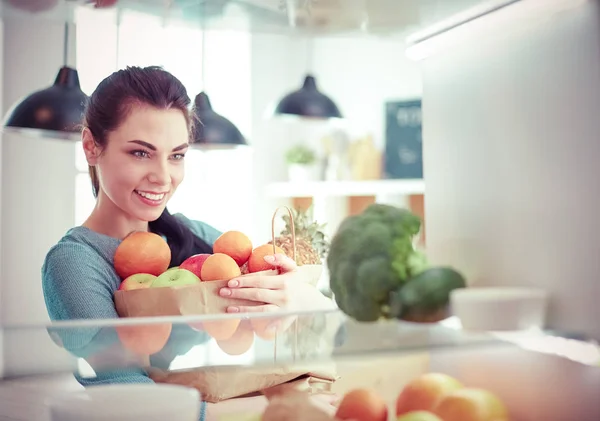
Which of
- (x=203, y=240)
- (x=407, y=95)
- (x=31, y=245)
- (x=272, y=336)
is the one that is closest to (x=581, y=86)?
(x=407, y=95)

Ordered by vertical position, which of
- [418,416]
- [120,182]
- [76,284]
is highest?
[120,182]

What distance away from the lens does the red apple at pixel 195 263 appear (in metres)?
0.67

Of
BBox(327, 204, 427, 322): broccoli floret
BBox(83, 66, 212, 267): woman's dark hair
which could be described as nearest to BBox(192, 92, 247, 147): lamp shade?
BBox(83, 66, 212, 267): woman's dark hair

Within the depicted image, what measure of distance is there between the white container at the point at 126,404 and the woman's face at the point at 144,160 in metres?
0.25

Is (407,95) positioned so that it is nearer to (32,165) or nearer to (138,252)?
(138,252)

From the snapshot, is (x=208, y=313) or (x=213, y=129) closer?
(x=208, y=313)

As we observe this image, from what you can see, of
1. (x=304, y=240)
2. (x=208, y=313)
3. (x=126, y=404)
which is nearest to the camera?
(x=126, y=404)

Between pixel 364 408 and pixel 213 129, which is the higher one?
pixel 213 129

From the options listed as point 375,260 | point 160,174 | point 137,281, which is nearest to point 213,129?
point 160,174

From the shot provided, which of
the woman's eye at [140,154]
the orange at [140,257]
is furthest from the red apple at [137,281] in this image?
the woman's eye at [140,154]

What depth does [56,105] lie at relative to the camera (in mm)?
691

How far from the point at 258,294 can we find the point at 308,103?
192 mm

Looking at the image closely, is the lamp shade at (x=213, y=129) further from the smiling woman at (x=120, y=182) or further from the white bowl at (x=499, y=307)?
the white bowl at (x=499, y=307)

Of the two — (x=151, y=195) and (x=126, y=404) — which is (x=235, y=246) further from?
(x=126, y=404)
